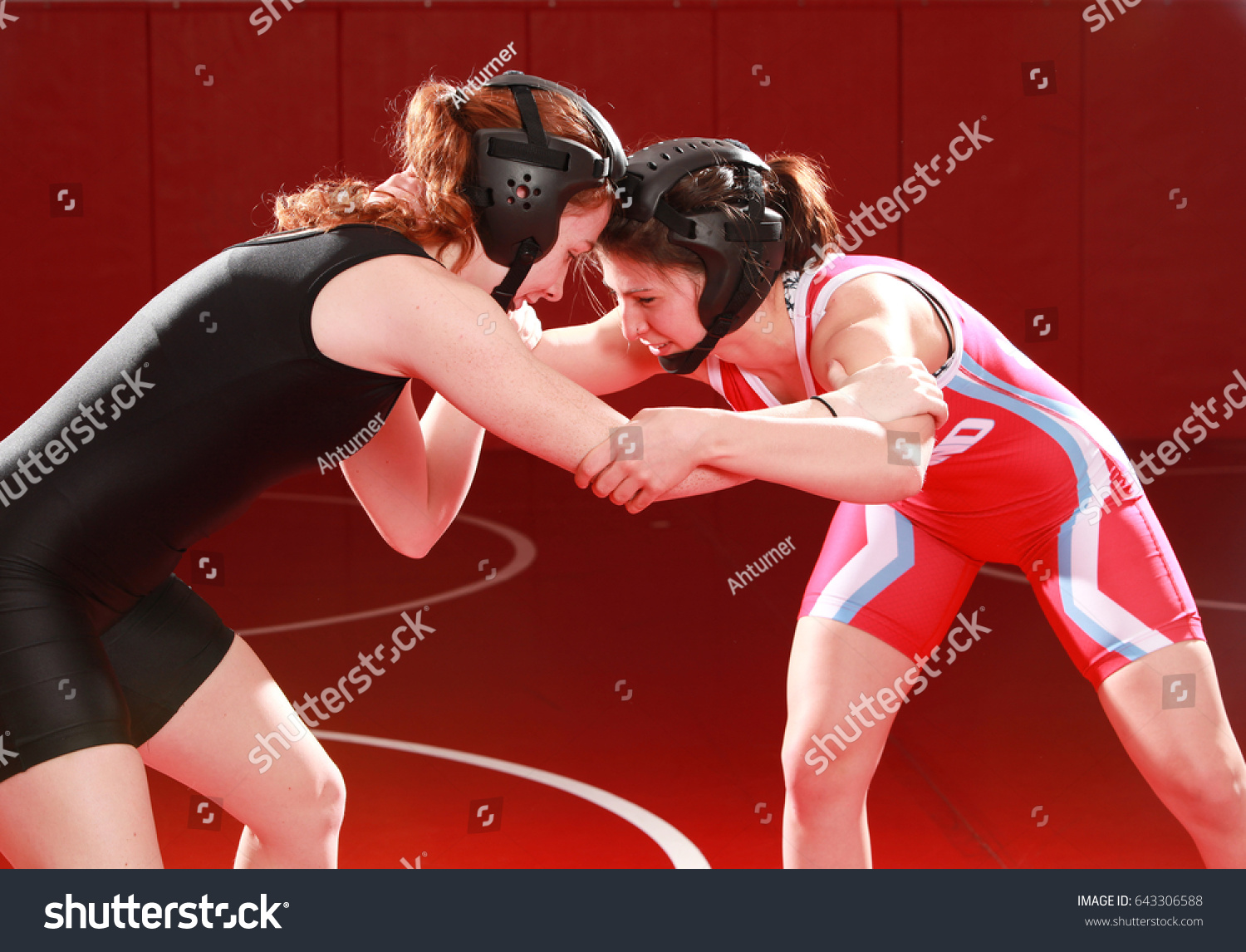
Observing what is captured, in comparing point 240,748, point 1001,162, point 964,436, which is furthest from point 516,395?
point 1001,162

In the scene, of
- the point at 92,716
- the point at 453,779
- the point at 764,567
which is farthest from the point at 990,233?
the point at 92,716

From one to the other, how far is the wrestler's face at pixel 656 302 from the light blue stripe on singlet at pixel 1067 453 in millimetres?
546

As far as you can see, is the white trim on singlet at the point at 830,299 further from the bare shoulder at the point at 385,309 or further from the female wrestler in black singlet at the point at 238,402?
the bare shoulder at the point at 385,309

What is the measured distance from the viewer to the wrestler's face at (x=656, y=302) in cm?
229

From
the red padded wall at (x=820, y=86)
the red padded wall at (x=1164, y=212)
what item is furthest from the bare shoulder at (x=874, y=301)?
the red padded wall at (x=1164, y=212)

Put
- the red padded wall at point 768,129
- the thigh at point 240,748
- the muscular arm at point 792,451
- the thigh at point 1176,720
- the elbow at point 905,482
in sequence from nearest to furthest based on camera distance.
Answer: the muscular arm at point 792,451 < the elbow at point 905,482 < the thigh at point 240,748 < the thigh at point 1176,720 < the red padded wall at point 768,129

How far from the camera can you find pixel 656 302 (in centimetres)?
233

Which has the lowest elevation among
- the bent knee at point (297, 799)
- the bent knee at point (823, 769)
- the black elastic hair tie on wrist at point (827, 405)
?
the bent knee at point (823, 769)

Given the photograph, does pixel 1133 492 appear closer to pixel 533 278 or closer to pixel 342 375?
pixel 533 278

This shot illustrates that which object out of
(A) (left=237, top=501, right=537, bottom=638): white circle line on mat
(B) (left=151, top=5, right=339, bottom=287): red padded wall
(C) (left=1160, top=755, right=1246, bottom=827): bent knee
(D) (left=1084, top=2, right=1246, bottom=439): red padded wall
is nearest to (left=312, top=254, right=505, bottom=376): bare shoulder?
(C) (left=1160, top=755, right=1246, bottom=827): bent knee

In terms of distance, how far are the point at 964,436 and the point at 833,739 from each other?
689 mm

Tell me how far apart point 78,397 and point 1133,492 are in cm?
207

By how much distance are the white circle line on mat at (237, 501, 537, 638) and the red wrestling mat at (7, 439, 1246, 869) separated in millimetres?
34
